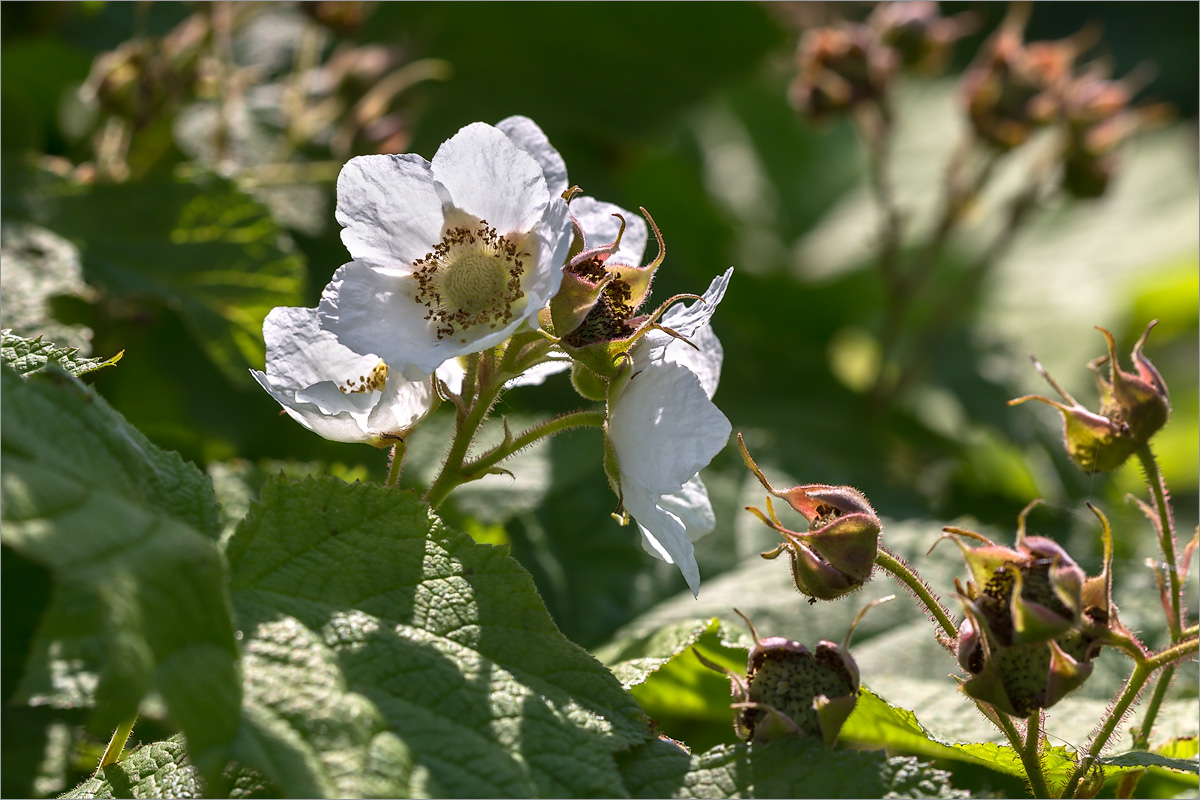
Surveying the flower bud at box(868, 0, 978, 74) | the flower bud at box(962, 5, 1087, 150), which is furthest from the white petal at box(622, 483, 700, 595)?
the flower bud at box(868, 0, 978, 74)

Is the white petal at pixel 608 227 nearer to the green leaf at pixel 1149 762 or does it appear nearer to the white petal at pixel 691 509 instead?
the white petal at pixel 691 509

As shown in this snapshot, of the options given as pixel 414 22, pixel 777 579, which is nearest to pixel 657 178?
pixel 414 22

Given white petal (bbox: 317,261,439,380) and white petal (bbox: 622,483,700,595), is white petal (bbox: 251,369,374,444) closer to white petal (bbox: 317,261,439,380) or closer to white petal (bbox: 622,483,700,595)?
white petal (bbox: 317,261,439,380)

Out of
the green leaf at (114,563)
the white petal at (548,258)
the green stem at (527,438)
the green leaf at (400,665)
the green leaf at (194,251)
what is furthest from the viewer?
the green leaf at (194,251)

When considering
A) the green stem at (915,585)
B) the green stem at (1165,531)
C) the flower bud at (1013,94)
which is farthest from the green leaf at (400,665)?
the flower bud at (1013,94)

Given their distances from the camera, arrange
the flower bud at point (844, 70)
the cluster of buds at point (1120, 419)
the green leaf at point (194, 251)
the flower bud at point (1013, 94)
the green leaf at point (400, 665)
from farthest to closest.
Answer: the flower bud at point (844, 70)
the flower bud at point (1013, 94)
the green leaf at point (194, 251)
the cluster of buds at point (1120, 419)
the green leaf at point (400, 665)

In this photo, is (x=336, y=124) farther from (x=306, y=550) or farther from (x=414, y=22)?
(x=306, y=550)
